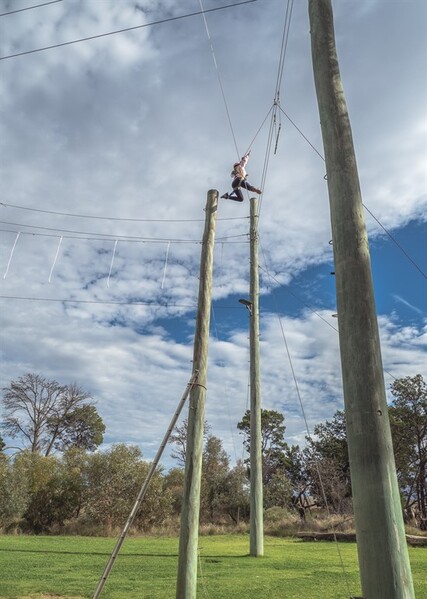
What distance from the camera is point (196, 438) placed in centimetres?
604

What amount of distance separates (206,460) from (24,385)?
15.4m

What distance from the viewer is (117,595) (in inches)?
251

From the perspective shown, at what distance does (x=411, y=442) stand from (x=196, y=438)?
27274mm

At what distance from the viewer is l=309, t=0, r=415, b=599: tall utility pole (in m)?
2.08

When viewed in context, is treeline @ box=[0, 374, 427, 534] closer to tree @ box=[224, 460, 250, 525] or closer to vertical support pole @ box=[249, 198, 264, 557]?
tree @ box=[224, 460, 250, 525]

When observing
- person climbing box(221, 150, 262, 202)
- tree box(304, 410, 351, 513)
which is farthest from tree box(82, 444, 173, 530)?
person climbing box(221, 150, 262, 202)

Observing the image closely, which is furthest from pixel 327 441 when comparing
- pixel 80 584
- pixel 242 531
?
pixel 80 584

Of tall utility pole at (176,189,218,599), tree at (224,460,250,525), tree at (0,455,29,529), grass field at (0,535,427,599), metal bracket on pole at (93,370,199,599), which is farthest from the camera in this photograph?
tree at (224,460,250,525)

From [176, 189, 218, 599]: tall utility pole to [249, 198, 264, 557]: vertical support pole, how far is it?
20.5 ft

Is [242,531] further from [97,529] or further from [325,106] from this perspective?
[325,106]

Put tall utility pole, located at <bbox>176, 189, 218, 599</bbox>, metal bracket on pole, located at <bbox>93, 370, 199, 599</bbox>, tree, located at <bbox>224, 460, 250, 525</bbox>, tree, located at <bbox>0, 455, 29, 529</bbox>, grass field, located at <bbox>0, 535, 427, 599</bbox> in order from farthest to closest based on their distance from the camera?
tree, located at <bbox>224, 460, 250, 525</bbox> < tree, located at <bbox>0, 455, 29, 529</bbox> < grass field, located at <bbox>0, 535, 427, 599</bbox> < tall utility pole, located at <bbox>176, 189, 218, 599</bbox> < metal bracket on pole, located at <bbox>93, 370, 199, 599</bbox>

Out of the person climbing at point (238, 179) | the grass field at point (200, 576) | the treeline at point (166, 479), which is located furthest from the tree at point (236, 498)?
the person climbing at point (238, 179)

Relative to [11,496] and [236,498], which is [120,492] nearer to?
[11,496]

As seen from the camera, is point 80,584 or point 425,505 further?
point 425,505
